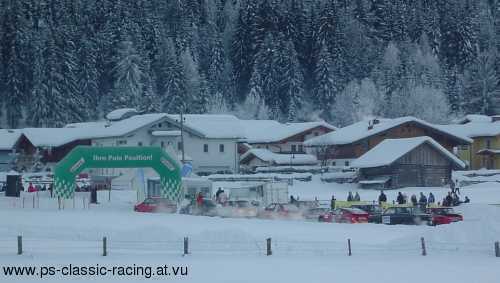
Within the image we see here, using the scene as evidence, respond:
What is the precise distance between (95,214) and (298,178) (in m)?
31.0

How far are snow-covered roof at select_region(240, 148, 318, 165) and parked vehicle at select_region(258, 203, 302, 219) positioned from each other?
4241 centimetres

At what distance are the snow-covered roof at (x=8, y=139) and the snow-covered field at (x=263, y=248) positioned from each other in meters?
54.2

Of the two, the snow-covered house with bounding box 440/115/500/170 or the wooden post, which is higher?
the snow-covered house with bounding box 440/115/500/170

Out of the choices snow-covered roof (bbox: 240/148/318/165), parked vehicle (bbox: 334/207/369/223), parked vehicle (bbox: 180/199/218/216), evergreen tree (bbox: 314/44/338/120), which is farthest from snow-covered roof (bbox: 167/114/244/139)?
parked vehicle (bbox: 334/207/369/223)

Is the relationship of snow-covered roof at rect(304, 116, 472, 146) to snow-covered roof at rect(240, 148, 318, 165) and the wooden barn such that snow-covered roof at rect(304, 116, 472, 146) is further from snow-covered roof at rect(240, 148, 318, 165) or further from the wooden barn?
the wooden barn

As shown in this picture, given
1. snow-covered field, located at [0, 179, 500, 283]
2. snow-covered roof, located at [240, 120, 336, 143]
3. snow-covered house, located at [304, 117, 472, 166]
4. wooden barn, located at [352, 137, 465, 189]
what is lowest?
snow-covered field, located at [0, 179, 500, 283]

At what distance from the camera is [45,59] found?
109 metres

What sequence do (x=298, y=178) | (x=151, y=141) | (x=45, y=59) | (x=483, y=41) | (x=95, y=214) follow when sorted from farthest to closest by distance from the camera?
1. (x=483, y=41)
2. (x=45, y=59)
3. (x=151, y=141)
4. (x=298, y=178)
5. (x=95, y=214)

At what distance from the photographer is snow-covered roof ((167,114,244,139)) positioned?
76312 mm

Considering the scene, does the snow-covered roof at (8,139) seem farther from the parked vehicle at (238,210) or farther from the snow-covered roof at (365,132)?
the parked vehicle at (238,210)

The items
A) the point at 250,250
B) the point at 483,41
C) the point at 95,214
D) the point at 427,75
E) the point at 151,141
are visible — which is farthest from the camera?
the point at 483,41

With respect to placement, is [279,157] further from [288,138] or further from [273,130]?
[273,130]

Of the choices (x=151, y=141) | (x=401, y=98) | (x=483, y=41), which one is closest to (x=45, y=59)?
(x=151, y=141)

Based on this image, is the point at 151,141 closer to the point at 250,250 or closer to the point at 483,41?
the point at 250,250
